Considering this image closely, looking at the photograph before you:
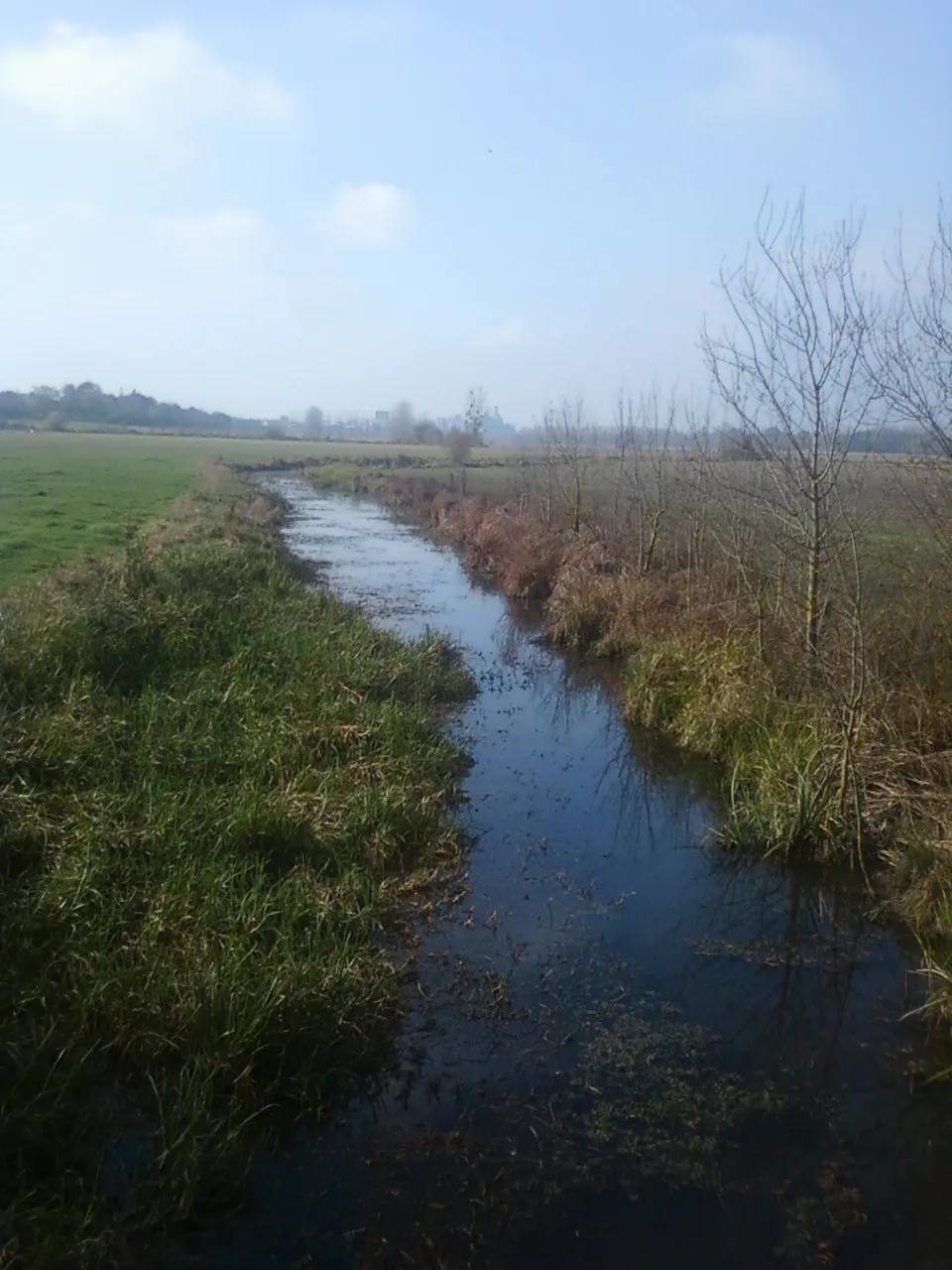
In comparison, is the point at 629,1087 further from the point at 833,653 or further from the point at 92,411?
the point at 92,411

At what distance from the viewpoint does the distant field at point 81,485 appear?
61.5ft

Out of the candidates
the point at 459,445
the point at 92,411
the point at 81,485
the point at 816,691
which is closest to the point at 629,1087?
the point at 816,691

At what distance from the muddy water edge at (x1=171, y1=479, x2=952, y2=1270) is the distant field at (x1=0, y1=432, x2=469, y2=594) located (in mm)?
10734

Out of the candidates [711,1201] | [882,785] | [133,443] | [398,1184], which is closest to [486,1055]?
[398,1184]

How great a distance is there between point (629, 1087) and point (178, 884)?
3.18 m

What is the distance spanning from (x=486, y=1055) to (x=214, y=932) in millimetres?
1837

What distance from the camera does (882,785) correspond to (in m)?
7.84

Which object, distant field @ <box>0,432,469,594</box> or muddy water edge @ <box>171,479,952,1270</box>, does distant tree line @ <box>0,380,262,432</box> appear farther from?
muddy water edge @ <box>171,479,952,1270</box>

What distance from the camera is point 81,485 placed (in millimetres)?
33500

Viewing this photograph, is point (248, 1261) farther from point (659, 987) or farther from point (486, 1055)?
point (659, 987)

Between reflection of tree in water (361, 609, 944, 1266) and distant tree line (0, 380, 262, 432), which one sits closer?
reflection of tree in water (361, 609, 944, 1266)

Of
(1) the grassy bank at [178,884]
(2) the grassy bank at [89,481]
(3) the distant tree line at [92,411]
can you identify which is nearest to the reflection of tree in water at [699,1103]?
(1) the grassy bank at [178,884]

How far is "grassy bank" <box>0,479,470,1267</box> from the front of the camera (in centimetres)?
433

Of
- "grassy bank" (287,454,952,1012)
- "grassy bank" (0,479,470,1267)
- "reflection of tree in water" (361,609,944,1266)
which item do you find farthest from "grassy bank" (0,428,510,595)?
"reflection of tree in water" (361,609,944,1266)
